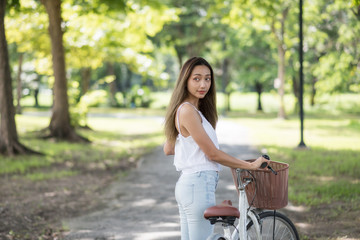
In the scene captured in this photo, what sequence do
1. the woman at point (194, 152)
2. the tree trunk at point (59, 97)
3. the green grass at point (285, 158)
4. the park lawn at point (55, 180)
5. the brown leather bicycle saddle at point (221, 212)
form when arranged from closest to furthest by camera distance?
the brown leather bicycle saddle at point (221, 212), the woman at point (194, 152), the park lawn at point (55, 180), the green grass at point (285, 158), the tree trunk at point (59, 97)

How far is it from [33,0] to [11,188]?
9.22 m

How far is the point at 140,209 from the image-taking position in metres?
7.16

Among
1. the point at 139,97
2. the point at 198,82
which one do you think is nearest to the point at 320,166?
the point at 198,82

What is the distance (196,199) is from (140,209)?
14.0 feet

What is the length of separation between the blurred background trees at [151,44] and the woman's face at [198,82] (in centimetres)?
342

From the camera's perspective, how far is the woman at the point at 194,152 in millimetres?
3037

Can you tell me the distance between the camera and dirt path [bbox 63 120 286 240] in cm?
584

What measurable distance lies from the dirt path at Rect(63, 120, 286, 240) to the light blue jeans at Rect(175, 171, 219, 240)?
2.47 meters

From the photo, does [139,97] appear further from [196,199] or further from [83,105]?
[196,199]

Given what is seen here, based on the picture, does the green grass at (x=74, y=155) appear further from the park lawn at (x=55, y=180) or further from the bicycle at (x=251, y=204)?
the bicycle at (x=251, y=204)

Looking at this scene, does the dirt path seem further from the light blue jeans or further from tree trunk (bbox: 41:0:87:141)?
tree trunk (bbox: 41:0:87:141)

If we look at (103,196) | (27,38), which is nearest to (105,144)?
(27,38)


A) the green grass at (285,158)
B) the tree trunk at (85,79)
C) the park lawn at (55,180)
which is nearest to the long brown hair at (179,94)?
the park lawn at (55,180)

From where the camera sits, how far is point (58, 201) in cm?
801
